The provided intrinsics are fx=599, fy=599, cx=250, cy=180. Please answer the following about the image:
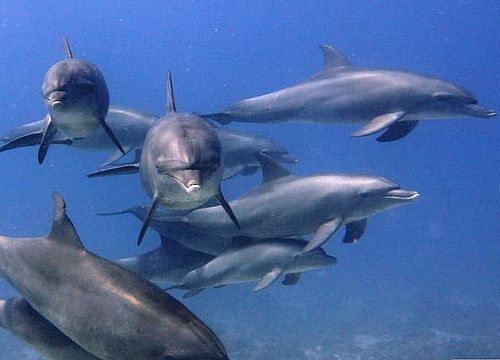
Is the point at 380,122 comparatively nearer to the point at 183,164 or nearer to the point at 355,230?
the point at 355,230

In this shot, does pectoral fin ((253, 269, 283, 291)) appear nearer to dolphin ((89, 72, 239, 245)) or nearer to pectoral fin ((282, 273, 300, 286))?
pectoral fin ((282, 273, 300, 286))

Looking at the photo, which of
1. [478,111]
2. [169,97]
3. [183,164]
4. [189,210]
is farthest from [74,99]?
[478,111]

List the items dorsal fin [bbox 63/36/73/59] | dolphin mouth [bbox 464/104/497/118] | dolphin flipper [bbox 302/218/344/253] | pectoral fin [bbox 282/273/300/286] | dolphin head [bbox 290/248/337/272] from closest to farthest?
1. dolphin flipper [bbox 302/218/344/253]
2. dorsal fin [bbox 63/36/73/59]
3. dolphin head [bbox 290/248/337/272]
4. pectoral fin [bbox 282/273/300/286]
5. dolphin mouth [bbox 464/104/497/118]

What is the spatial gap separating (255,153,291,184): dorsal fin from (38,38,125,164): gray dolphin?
2499mm

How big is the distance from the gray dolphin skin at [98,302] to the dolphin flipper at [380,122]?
5.66 metres

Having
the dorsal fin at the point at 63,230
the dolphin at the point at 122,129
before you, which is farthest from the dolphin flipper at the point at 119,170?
the dolphin at the point at 122,129

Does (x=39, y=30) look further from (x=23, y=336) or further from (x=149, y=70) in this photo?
(x=23, y=336)

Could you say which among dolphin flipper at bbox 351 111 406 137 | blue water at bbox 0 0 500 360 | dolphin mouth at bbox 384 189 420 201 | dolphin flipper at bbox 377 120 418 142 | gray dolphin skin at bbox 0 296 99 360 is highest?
gray dolphin skin at bbox 0 296 99 360

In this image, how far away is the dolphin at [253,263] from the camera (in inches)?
311

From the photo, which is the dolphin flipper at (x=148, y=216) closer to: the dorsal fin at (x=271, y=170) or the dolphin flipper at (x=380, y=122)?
the dorsal fin at (x=271, y=170)

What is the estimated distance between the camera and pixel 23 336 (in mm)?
5137

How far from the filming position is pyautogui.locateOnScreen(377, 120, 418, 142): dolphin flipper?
9750 millimetres

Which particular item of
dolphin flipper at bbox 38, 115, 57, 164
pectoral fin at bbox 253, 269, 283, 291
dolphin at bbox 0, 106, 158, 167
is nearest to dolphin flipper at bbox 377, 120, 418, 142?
pectoral fin at bbox 253, 269, 283, 291

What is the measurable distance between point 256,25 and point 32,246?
114 m
